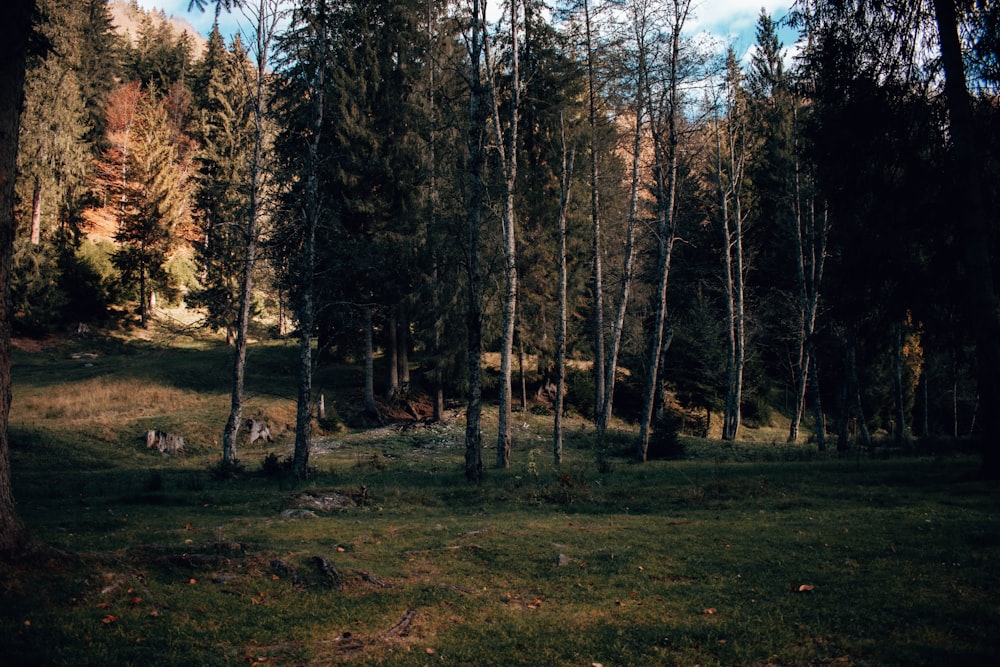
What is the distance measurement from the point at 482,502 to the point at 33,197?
144ft

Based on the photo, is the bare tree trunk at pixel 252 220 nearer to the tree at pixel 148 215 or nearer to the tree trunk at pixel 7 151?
the tree trunk at pixel 7 151

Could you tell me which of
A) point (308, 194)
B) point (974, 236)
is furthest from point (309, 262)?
point (974, 236)

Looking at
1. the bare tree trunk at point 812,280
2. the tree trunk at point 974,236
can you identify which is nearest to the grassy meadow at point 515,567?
the tree trunk at point 974,236

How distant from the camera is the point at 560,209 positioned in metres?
20.4

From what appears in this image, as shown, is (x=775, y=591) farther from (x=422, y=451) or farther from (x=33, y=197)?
(x=33, y=197)

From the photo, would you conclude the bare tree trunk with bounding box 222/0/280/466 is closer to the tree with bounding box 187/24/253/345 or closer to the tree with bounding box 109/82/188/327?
the tree with bounding box 187/24/253/345

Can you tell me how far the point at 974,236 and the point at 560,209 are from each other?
1166 cm

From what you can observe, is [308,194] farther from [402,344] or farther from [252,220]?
[402,344]

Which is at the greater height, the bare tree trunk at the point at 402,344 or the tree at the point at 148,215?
the tree at the point at 148,215

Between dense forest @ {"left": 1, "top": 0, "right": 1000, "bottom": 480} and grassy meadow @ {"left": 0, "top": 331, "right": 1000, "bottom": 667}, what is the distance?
3054 millimetres

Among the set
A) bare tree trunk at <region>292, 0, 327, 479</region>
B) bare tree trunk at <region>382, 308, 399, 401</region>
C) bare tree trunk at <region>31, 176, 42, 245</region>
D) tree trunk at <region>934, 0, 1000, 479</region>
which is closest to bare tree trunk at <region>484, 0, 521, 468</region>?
bare tree trunk at <region>292, 0, 327, 479</region>

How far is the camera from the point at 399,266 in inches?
1142

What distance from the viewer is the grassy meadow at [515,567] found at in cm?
514

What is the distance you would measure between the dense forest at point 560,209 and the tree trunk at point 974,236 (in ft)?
0.18
